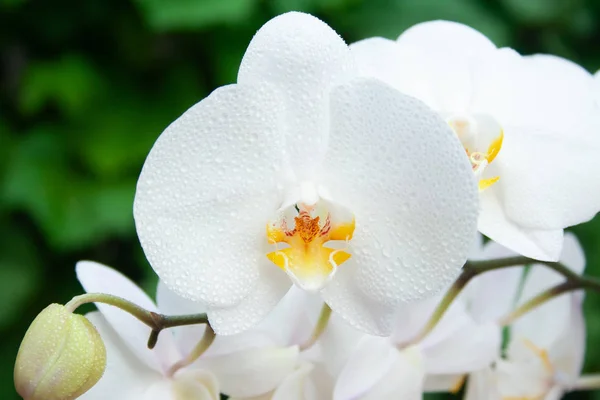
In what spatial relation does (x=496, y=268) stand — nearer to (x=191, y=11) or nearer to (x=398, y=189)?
(x=398, y=189)

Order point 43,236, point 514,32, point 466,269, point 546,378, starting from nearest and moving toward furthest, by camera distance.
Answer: point 466,269
point 546,378
point 43,236
point 514,32

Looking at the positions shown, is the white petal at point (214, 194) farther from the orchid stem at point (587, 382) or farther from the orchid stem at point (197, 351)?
the orchid stem at point (587, 382)

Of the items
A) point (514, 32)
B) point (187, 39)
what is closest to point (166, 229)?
point (187, 39)

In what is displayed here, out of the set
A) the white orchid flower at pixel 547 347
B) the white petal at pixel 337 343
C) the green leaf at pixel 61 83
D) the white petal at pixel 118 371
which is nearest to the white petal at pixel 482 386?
the white orchid flower at pixel 547 347

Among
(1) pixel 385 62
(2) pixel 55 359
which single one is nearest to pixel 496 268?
(1) pixel 385 62

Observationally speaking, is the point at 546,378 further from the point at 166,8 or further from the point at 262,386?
the point at 166,8

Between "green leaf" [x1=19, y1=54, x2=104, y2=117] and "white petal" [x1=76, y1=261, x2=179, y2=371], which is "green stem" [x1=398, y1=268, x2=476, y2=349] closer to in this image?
"white petal" [x1=76, y1=261, x2=179, y2=371]
